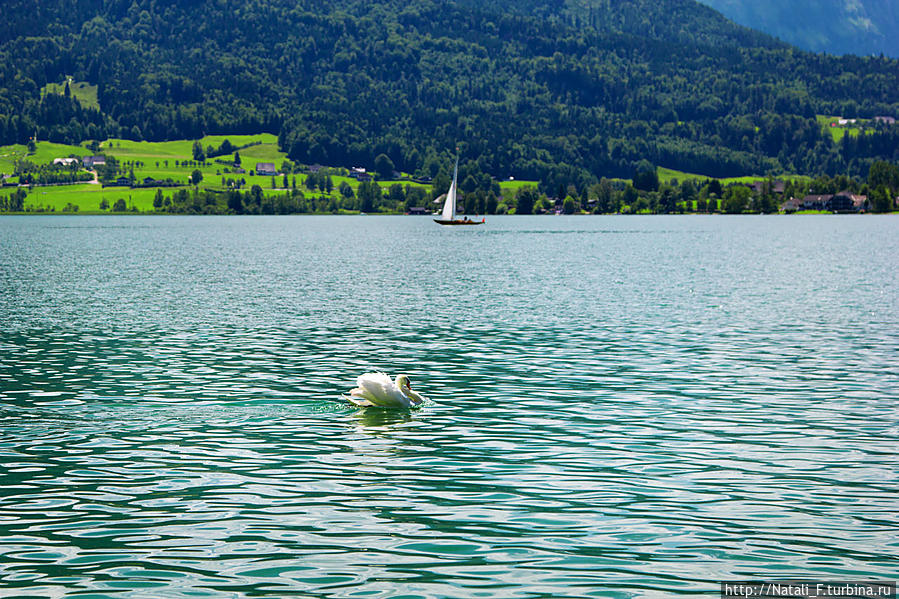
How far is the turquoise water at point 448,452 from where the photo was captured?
20.1 m

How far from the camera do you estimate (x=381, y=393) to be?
116 feet

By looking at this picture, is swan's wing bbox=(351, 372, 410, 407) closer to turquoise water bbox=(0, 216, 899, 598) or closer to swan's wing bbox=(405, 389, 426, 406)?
swan's wing bbox=(405, 389, 426, 406)

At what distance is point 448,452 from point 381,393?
18.8ft

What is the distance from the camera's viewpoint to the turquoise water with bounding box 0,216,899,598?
20.1m

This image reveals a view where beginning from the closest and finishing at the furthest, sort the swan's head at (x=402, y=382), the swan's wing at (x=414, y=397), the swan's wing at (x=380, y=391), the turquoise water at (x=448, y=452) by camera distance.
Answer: the turquoise water at (x=448, y=452) < the swan's wing at (x=380, y=391) < the swan's head at (x=402, y=382) < the swan's wing at (x=414, y=397)

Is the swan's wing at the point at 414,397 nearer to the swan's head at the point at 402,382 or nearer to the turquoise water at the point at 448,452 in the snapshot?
the swan's head at the point at 402,382

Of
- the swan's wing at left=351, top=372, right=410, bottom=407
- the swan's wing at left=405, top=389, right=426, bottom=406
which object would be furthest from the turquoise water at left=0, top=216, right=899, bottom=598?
the swan's wing at left=405, top=389, right=426, bottom=406

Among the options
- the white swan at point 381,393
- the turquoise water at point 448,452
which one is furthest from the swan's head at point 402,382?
the turquoise water at point 448,452

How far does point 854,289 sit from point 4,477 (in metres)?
82.6

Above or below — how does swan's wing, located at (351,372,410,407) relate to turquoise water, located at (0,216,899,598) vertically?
above

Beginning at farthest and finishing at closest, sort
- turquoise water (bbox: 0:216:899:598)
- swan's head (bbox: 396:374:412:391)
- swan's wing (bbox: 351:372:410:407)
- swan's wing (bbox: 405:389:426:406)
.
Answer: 1. swan's wing (bbox: 405:389:426:406)
2. swan's head (bbox: 396:374:412:391)
3. swan's wing (bbox: 351:372:410:407)
4. turquoise water (bbox: 0:216:899:598)

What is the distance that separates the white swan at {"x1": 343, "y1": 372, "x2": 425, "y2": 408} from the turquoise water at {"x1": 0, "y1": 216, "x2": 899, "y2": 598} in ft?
3.28

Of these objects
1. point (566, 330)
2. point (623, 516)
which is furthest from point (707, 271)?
point (623, 516)

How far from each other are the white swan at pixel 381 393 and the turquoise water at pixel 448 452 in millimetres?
1001
